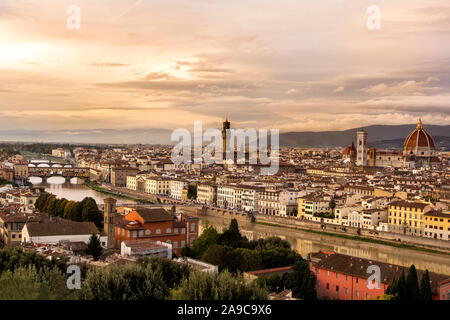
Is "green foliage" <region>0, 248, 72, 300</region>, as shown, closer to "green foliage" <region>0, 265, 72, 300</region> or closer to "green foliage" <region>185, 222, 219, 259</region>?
"green foliage" <region>0, 265, 72, 300</region>

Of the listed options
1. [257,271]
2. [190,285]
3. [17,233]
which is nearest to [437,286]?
[257,271]

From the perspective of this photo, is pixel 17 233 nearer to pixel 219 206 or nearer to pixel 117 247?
pixel 117 247

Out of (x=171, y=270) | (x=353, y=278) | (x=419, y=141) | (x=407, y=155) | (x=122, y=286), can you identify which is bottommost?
(x=353, y=278)

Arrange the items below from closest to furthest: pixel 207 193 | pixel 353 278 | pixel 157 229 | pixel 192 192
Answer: pixel 353 278
pixel 157 229
pixel 207 193
pixel 192 192

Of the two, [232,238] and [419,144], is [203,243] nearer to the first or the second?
[232,238]

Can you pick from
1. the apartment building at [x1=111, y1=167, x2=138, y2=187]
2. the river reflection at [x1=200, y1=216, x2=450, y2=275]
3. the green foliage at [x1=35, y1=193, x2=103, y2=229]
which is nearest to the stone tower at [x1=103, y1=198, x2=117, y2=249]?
the green foliage at [x1=35, y1=193, x2=103, y2=229]

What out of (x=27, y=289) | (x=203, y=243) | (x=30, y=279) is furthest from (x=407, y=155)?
(x=27, y=289)

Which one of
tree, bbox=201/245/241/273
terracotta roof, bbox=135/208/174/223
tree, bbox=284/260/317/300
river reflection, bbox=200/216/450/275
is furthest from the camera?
river reflection, bbox=200/216/450/275

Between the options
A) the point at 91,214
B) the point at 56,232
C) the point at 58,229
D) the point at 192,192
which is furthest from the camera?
the point at 192,192
